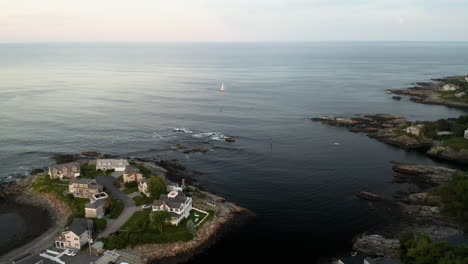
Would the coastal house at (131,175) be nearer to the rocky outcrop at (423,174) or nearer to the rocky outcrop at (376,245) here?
the rocky outcrop at (376,245)

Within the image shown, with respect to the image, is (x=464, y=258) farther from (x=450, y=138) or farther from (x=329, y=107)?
(x=329, y=107)

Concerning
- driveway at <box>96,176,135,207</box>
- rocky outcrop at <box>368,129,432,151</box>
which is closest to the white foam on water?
driveway at <box>96,176,135,207</box>

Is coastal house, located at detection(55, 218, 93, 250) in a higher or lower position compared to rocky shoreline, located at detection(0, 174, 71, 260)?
higher

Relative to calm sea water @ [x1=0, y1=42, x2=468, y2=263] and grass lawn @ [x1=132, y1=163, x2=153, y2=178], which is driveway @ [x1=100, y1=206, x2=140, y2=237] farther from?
calm sea water @ [x1=0, y1=42, x2=468, y2=263]

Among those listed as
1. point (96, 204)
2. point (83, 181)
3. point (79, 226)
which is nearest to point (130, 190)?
point (83, 181)

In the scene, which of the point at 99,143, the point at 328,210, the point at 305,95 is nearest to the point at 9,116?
the point at 99,143
